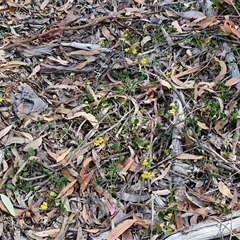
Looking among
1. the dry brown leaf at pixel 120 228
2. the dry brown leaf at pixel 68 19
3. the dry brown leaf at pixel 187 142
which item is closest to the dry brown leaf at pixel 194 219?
the dry brown leaf at pixel 120 228

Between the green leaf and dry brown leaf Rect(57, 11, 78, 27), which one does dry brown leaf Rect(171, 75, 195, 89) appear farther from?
the green leaf

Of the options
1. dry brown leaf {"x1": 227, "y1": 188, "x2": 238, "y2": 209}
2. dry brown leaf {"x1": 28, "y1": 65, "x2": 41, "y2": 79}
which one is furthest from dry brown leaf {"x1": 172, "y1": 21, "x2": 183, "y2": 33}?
dry brown leaf {"x1": 227, "y1": 188, "x2": 238, "y2": 209}

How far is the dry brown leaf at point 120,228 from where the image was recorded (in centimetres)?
237

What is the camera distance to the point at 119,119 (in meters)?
2.91

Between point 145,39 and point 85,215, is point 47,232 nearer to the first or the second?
point 85,215

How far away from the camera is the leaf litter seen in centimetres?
248

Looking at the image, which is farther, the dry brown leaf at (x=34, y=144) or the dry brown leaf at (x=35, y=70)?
the dry brown leaf at (x=35, y=70)

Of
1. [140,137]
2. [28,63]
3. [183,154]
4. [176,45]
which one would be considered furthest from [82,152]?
[176,45]

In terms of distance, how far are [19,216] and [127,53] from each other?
4.53 ft

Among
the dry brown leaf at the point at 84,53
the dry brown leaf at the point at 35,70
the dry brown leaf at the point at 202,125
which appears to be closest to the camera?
the dry brown leaf at the point at 202,125

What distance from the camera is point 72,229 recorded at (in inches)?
96.0

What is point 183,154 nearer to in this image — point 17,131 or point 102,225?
point 102,225

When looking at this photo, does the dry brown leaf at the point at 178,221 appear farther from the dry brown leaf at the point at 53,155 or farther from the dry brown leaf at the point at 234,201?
the dry brown leaf at the point at 53,155

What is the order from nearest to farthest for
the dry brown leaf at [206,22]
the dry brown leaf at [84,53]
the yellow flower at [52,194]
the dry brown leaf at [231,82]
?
the yellow flower at [52,194], the dry brown leaf at [231,82], the dry brown leaf at [84,53], the dry brown leaf at [206,22]
